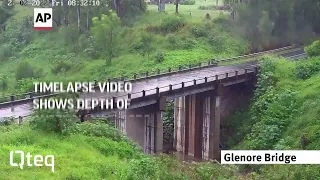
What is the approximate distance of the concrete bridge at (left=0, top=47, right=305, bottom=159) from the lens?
108 feet

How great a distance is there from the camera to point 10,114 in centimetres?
2752

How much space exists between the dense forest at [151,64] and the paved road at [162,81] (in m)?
2.10

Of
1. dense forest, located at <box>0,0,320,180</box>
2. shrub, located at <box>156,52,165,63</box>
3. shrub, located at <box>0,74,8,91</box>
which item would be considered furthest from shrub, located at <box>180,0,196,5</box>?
shrub, located at <box>0,74,8,91</box>

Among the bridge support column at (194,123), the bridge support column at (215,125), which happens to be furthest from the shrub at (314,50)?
the bridge support column at (194,123)

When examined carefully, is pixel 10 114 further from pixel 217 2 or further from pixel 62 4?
pixel 217 2

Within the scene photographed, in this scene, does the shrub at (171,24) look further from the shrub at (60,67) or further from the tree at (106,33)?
the shrub at (60,67)

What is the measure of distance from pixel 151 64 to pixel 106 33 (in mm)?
5635

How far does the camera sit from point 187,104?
132ft

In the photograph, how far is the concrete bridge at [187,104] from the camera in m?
32.9

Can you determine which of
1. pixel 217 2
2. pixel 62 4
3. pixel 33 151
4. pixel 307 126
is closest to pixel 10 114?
pixel 33 151

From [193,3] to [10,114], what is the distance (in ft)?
171

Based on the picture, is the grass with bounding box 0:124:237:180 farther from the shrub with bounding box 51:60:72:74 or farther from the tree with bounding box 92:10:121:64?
the tree with bounding box 92:10:121:64

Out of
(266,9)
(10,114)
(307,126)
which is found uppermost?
(266,9)

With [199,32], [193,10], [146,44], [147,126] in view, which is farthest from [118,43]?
[147,126]
